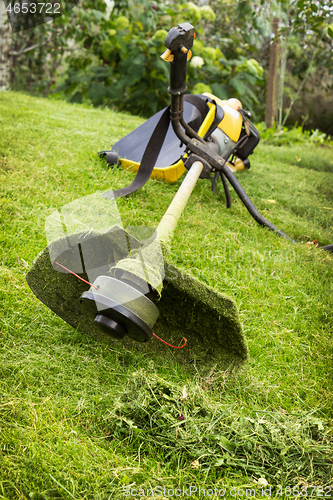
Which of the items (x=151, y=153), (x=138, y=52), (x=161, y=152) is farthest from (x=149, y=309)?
(x=138, y=52)

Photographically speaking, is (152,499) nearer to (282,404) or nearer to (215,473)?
(215,473)

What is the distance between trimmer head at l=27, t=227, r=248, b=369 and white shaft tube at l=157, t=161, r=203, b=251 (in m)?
0.14

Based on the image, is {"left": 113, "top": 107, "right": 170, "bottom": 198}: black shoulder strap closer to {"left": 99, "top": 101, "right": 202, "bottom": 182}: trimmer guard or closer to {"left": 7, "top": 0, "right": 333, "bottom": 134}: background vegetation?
{"left": 99, "top": 101, "right": 202, "bottom": 182}: trimmer guard

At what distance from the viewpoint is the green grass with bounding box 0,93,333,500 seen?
3.35 feet

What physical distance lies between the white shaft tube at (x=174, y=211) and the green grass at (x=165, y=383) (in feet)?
1.26

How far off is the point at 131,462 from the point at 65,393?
0.33 m

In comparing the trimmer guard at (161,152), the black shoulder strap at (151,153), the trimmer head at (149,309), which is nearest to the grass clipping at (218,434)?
the trimmer head at (149,309)

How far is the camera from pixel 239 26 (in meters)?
6.35

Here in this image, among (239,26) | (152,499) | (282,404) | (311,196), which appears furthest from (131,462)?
(239,26)

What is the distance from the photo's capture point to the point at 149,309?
1.07 metres

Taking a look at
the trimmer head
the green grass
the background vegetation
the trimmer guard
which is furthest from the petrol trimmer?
the background vegetation

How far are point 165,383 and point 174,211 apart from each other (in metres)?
0.65

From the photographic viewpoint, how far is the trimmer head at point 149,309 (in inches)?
41.0

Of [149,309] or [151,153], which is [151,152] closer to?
[151,153]
